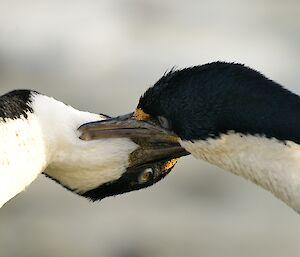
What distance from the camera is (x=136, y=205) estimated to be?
4.39 metres

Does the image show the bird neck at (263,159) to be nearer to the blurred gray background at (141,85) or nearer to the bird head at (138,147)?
the bird head at (138,147)

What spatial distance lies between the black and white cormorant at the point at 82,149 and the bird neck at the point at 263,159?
12 centimetres

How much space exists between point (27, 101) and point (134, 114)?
0.75ft

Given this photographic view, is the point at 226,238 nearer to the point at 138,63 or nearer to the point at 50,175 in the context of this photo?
the point at 138,63

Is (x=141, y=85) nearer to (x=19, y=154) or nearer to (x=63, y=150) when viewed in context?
(x=63, y=150)

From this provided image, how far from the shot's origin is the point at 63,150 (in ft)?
7.53

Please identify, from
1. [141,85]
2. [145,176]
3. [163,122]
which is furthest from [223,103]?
[141,85]

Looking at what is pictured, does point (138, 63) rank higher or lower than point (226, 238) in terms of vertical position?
higher

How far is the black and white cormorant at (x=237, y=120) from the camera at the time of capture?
2.09 meters

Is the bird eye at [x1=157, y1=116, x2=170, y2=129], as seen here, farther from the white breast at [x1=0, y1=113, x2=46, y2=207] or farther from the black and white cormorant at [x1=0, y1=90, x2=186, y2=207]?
the white breast at [x1=0, y1=113, x2=46, y2=207]

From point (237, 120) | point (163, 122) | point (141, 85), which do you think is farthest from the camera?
point (141, 85)

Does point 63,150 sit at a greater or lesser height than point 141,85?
lesser

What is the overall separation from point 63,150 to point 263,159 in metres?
0.44
